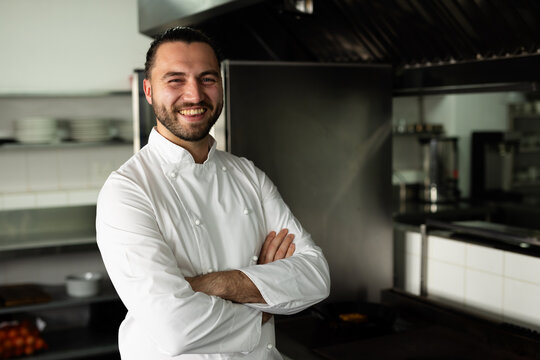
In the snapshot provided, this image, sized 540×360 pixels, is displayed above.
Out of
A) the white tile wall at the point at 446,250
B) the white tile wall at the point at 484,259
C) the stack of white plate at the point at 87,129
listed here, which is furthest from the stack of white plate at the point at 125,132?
the white tile wall at the point at 484,259

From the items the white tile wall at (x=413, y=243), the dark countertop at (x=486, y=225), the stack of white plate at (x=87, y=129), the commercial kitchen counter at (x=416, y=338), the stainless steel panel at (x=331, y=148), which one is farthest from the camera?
the stack of white plate at (x=87, y=129)

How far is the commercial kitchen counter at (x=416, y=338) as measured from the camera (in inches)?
83.9

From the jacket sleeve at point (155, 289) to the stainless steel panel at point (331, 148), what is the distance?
884 millimetres

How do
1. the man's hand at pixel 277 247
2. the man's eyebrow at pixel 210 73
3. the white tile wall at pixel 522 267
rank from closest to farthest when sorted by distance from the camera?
the man's eyebrow at pixel 210 73 < the man's hand at pixel 277 247 < the white tile wall at pixel 522 267

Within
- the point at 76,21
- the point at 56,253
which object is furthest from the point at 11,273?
the point at 76,21

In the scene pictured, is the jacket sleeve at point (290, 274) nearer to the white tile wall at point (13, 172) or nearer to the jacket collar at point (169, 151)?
the jacket collar at point (169, 151)

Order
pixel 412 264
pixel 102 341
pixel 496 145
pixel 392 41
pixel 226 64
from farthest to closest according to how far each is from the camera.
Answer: pixel 496 145, pixel 102 341, pixel 412 264, pixel 392 41, pixel 226 64

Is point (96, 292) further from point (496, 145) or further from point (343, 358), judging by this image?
point (496, 145)

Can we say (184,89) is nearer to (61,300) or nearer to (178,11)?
(178,11)

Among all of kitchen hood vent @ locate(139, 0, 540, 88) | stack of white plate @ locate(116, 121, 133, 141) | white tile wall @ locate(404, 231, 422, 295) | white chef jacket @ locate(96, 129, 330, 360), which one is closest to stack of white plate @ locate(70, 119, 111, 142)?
A: stack of white plate @ locate(116, 121, 133, 141)

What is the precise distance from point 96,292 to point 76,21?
1.90 m

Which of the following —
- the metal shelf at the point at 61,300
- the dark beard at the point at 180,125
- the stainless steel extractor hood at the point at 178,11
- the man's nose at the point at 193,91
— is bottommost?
the metal shelf at the point at 61,300

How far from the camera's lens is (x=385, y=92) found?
280cm

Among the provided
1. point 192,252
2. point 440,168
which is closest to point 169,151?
point 192,252
